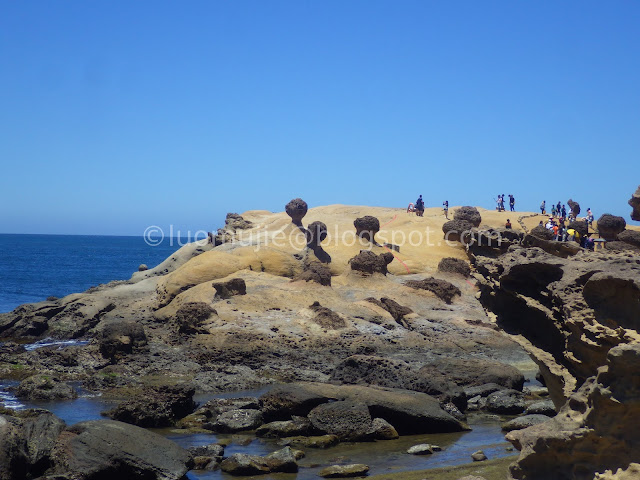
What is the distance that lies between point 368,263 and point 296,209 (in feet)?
21.2

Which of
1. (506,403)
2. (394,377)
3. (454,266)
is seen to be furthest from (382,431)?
(454,266)

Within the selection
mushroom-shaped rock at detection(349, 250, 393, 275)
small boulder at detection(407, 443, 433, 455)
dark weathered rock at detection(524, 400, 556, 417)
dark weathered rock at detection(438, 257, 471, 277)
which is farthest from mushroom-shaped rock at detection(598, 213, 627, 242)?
small boulder at detection(407, 443, 433, 455)

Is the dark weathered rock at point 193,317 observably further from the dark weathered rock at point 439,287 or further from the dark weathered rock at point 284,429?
the dark weathered rock at point 284,429

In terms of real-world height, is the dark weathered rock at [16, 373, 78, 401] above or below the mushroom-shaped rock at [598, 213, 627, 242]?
below

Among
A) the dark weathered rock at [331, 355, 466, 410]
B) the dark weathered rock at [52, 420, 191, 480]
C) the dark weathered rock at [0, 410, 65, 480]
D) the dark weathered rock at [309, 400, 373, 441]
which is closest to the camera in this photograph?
the dark weathered rock at [0, 410, 65, 480]

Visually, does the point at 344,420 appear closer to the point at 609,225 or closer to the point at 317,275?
the point at 317,275

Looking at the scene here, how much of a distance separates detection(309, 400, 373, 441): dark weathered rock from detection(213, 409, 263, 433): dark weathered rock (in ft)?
4.08

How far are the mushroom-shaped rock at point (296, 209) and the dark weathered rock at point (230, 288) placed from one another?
9272 mm

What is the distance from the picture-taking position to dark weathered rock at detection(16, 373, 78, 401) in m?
17.8

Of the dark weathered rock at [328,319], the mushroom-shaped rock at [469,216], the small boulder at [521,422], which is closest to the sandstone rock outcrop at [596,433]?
the small boulder at [521,422]

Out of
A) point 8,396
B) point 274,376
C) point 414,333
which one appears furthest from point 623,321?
point 414,333

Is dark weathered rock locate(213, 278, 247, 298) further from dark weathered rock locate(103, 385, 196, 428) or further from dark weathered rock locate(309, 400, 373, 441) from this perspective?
dark weathered rock locate(309, 400, 373, 441)

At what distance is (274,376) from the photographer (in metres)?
20.7

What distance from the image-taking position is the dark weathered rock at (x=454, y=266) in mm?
30906
